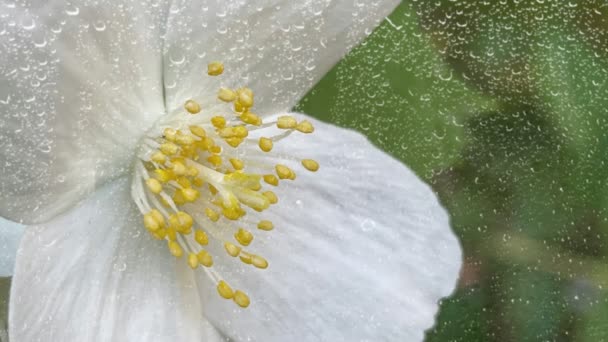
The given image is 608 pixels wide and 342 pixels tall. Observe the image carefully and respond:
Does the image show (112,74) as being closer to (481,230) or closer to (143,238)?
(143,238)

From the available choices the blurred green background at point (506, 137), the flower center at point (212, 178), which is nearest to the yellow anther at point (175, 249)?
the flower center at point (212, 178)

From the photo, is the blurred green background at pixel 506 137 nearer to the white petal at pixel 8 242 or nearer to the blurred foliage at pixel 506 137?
the blurred foliage at pixel 506 137

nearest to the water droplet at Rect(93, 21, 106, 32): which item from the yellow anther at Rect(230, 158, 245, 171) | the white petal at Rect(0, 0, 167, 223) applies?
the white petal at Rect(0, 0, 167, 223)

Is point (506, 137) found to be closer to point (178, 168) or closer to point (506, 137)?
point (506, 137)

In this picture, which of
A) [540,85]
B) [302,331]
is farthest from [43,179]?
[540,85]

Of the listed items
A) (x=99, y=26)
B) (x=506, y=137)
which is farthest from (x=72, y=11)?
(x=506, y=137)

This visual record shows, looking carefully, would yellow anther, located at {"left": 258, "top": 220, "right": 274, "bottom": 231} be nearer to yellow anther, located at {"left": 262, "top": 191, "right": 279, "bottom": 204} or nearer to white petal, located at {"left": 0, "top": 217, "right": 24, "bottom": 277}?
yellow anther, located at {"left": 262, "top": 191, "right": 279, "bottom": 204}
